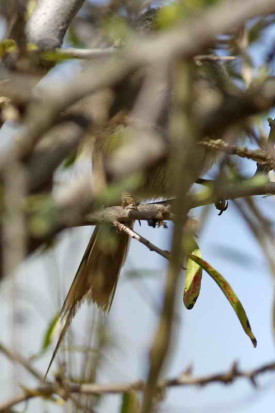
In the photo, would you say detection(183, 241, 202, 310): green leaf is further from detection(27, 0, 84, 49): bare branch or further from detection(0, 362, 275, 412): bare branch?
detection(27, 0, 84, 49): bare branch

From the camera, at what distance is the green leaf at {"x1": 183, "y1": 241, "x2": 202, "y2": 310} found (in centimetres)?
170

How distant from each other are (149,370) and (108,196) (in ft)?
1.48

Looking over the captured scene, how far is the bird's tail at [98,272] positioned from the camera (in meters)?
2.07

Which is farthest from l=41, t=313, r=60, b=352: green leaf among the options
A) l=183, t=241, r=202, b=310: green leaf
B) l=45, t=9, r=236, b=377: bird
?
l=183, t=241, r=202, b=310: green leaf

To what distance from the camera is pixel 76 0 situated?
178 centimetres

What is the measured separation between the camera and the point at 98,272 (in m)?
2.31

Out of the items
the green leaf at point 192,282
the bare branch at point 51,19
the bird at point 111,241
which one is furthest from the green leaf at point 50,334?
the bare branch at point 51,19

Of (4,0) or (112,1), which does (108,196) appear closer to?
(4,0)

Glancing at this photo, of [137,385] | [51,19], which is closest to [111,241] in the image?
[137,385]

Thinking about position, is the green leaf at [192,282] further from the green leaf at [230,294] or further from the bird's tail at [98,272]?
the bird's tail at [98,272]

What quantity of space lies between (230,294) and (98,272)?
2.37 ft

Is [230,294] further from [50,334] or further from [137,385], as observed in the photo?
[50,334]

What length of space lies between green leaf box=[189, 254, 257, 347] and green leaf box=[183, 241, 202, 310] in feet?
0.11

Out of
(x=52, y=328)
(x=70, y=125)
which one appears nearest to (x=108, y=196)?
(x=70, y=125)
